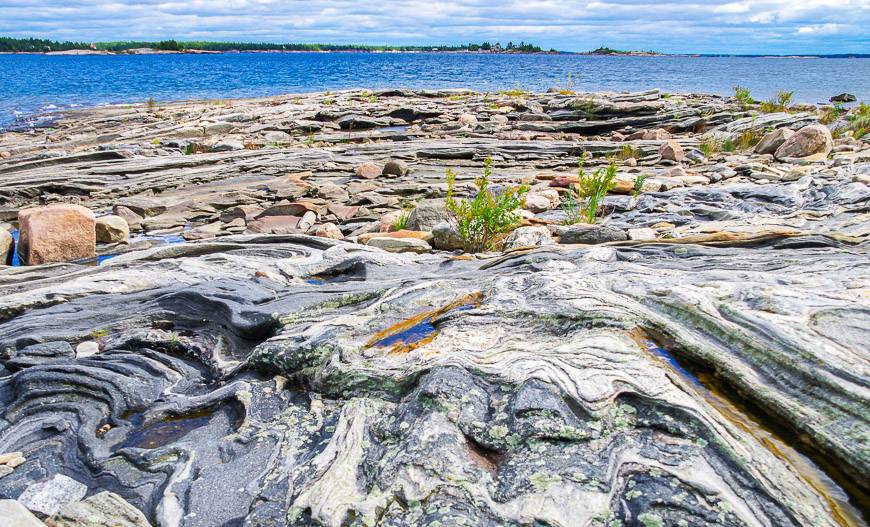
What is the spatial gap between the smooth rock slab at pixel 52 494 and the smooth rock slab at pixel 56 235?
587 cm

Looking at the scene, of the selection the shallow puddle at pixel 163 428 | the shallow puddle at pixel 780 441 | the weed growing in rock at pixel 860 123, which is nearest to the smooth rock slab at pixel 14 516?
the shallow puddle at pixel 163 428

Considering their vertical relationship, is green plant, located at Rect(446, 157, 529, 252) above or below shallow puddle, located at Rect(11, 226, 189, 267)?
above

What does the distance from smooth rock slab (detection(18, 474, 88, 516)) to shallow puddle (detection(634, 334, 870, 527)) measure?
344 cm

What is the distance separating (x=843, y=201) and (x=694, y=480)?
764cm

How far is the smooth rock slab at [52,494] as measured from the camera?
313cm

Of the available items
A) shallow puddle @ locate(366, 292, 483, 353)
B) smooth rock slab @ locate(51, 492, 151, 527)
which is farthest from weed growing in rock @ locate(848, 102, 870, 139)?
smooth rock slab @ locate(51, 492, 151, 527)

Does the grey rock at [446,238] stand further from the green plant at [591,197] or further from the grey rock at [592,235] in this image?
the green plant at [591,197]

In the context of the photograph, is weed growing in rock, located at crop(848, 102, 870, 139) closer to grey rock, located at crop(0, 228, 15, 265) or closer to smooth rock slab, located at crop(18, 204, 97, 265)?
smooth rock slab, located at crop(18, 204, 97, 265)

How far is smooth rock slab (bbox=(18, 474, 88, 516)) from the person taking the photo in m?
3.13

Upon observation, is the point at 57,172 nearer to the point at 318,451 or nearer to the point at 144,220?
the point at 144,220

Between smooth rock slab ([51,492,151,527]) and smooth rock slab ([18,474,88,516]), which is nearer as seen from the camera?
smooth rock slab ([51,492,151,527])

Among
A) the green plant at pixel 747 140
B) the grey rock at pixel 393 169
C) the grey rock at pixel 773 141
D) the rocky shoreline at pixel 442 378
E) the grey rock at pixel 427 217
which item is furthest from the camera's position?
the green plant at pixel 747 140

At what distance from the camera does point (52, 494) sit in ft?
10.7


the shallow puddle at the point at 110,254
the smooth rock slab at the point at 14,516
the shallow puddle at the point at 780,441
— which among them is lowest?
the shallow puddle at the point at 110,254
